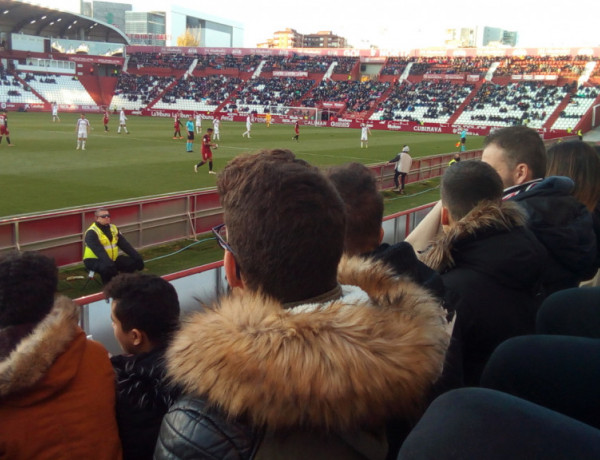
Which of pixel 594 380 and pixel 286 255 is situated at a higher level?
pixel 286 255

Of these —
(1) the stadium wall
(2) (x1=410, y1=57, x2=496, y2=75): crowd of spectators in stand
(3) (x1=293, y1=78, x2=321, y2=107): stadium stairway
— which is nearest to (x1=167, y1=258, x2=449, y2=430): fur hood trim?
(1) the stadium wall

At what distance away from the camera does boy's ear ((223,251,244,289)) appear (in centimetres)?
163

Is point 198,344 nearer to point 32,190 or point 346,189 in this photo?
point 346,189

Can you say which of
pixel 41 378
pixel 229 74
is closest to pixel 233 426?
pixel 41 378

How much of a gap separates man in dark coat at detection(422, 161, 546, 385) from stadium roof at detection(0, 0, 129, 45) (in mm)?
77408

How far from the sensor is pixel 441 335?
1.55 metres

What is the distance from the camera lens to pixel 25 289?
2678mm

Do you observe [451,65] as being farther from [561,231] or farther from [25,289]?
[25,289]

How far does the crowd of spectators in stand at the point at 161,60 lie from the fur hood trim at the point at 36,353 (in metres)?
78.1

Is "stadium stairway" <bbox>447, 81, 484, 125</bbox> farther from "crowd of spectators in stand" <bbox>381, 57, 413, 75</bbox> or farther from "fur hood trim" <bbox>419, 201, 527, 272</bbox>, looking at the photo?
"fur hood trim" <bbox>419, 201, 527, 272</bbox>

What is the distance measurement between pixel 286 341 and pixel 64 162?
2386 centimetres

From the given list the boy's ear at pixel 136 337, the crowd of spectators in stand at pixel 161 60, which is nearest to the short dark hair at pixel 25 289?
the boy's ear at pixel 136 337

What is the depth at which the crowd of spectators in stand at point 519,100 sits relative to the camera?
5281 centimetres

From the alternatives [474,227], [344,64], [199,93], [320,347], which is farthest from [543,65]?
[320,347]
